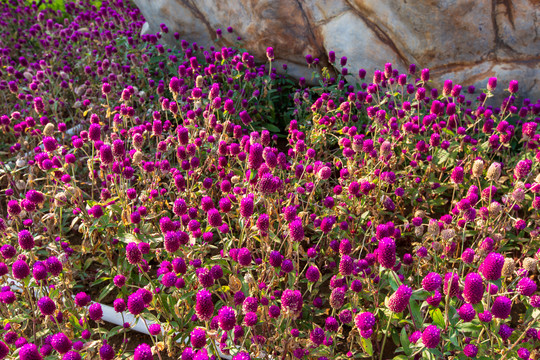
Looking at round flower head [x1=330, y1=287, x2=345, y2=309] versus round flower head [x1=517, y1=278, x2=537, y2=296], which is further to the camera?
round flower head [x1=330, y1=287, x2=345, y2=309]

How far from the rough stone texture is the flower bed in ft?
0.82

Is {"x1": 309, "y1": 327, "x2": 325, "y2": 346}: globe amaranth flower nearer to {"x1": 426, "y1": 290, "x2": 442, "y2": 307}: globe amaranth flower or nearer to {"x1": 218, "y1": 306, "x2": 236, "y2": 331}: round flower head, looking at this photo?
{"x1": 218, "y1": 306, "x2": 236, "y2": 331}: round flower head

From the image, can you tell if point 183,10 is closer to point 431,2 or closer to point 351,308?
point 431,2

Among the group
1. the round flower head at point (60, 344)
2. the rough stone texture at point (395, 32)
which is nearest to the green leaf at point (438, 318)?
the round flower head at point (60, 344)

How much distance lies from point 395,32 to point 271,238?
118 inches

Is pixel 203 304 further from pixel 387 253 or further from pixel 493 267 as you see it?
pixel 493 267

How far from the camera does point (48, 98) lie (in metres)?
4.99

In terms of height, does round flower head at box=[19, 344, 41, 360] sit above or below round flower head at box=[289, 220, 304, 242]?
below

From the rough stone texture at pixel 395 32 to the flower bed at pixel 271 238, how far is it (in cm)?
25

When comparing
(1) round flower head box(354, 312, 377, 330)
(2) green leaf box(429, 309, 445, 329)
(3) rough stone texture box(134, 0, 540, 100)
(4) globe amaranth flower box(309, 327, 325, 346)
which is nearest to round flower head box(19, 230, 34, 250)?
(4) globe amaranth flower box(309, 327, 325, 346)

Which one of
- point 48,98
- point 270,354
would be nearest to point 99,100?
point 48,98

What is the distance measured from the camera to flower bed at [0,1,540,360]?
84.3 inches

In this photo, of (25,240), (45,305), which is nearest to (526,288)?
(45,305)

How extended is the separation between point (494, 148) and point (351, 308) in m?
2.16
